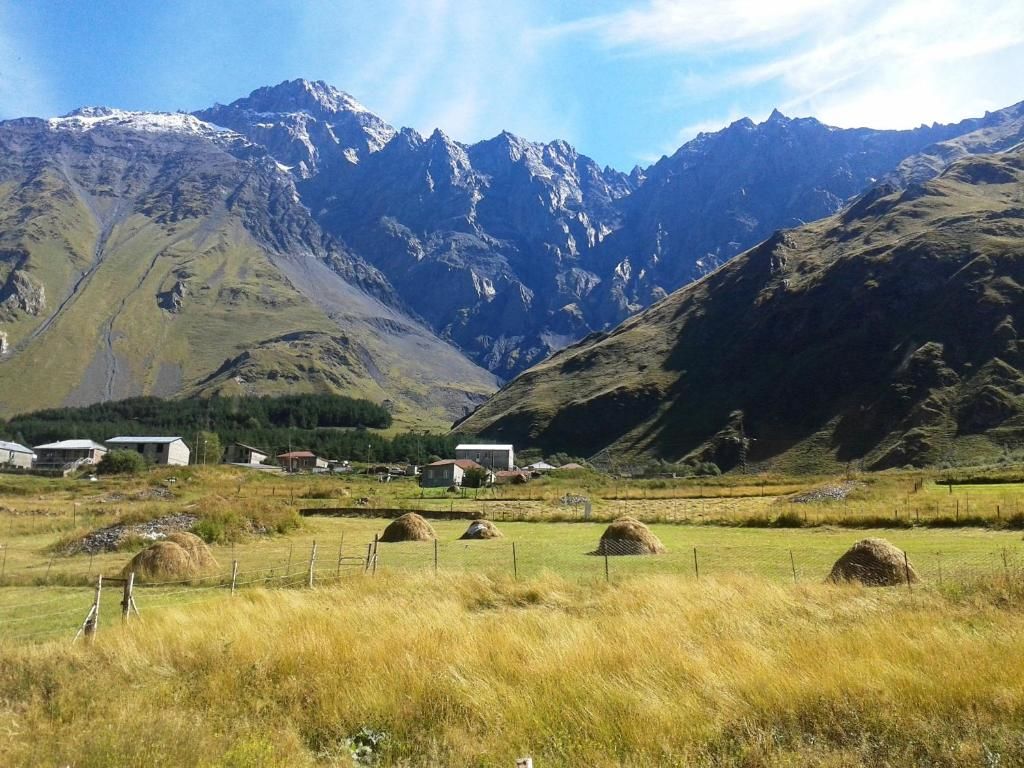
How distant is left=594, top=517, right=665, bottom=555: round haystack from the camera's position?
1163 inches

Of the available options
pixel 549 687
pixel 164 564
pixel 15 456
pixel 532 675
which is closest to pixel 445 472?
pixel 15 456

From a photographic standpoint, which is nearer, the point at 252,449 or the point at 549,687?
the point at 549,687

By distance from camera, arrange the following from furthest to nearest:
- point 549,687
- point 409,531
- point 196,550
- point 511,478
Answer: point 511,478, point 409,531, point 196,550, point 549,687

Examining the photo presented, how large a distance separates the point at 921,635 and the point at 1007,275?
156 metres

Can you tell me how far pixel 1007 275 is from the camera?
137 meters

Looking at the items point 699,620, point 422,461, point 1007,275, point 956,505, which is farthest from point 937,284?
point 699,620

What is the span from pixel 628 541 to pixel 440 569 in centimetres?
1030

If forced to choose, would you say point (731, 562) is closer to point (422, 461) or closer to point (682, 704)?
point (682, 704)

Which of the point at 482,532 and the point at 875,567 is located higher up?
the point at 875,567

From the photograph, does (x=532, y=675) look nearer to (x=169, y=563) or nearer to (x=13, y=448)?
(x=169, y=563)

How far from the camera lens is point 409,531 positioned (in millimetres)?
38000

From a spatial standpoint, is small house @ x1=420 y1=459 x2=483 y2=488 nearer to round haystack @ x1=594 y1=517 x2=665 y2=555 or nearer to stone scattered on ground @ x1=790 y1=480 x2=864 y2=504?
stone scattered on ground @ x1=790 y1=480 x2=864 y2=504

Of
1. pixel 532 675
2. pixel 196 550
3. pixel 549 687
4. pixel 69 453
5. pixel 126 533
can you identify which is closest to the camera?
pixel 549 687

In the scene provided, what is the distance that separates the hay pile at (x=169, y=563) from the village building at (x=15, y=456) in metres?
129
